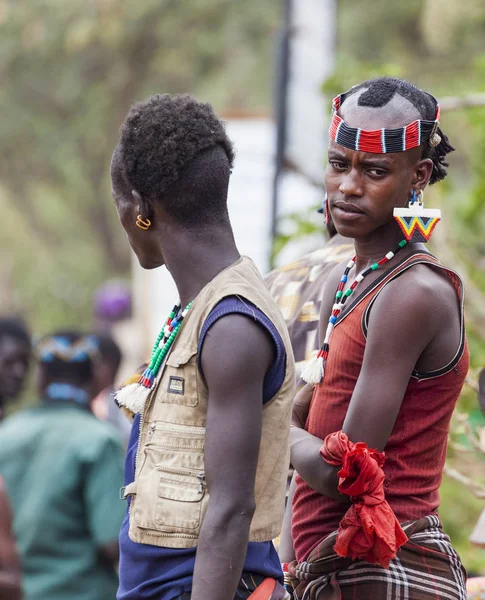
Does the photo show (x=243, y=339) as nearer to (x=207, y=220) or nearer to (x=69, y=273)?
(x=207, y=220)

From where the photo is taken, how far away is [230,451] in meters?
2.32

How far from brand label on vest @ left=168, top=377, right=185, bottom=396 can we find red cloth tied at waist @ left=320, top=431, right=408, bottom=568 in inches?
14.1

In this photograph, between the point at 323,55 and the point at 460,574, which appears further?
the point at 323,55

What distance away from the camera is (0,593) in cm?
390

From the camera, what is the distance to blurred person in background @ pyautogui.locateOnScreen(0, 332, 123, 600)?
16.3ft

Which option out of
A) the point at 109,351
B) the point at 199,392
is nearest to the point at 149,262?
the point at 199,392

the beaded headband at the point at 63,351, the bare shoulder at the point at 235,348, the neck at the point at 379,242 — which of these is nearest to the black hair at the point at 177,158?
the bare shoulder at the point at 235,348

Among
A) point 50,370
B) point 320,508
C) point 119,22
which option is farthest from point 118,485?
point 119,22

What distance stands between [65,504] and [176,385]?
2766 millimetres

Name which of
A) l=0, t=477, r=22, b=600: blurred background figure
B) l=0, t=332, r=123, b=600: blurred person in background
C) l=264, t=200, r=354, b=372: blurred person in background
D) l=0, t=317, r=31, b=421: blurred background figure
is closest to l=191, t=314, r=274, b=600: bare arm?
l=264, t=200, r=354, b=372: blurred person in background

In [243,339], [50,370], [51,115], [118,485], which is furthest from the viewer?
[51,115]

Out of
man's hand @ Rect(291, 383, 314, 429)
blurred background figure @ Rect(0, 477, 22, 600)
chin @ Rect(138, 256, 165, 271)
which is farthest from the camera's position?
blurred background figure @ Rect(0, 477, 22, 600)

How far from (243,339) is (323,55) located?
203 inches

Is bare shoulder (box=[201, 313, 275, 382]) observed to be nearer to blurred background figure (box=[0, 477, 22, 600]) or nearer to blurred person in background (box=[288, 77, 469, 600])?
blurred person in background (box=[288, 77, 469, 600])
